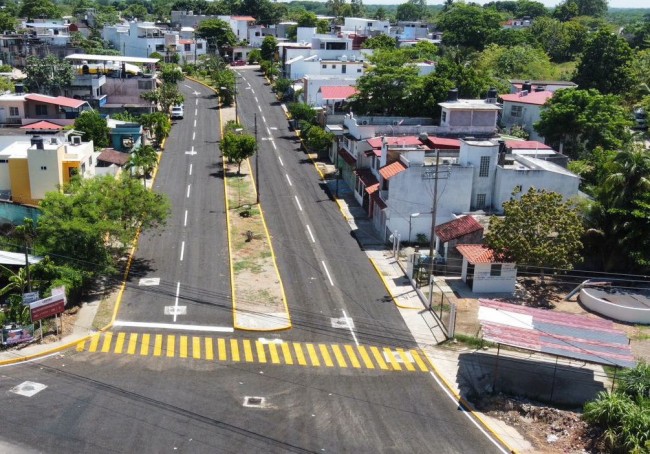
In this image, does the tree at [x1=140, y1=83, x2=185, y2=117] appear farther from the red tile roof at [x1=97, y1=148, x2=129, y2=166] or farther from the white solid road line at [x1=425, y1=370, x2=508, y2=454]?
the white solid road line at [x1=425, y1=370, x2=508, y2=454]

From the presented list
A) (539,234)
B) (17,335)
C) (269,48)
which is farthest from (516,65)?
(17,335)

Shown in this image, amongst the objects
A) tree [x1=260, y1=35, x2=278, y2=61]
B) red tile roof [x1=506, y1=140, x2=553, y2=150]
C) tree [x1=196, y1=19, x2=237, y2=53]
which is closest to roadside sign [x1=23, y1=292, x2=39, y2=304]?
red tile roof [x1=506, y1=140, x2=553, y2=150]

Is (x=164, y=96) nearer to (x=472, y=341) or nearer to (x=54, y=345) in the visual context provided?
(x=54, y=345)

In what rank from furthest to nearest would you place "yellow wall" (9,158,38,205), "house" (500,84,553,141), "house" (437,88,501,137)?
"house" (500,84,553,141)
"house" (437,88,501,137)
"yellow wall" (9,158,38,205)

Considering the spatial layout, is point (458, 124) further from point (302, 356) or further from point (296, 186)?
point (302, 356)

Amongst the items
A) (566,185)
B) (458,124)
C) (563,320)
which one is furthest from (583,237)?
(458,124)

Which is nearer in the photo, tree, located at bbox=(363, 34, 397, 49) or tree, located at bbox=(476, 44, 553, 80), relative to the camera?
tree, located at bbox=(476, 44, 553, 80)
